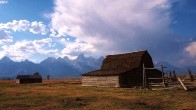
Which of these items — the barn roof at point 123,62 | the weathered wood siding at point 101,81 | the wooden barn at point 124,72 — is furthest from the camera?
the barn roof at point 123,62

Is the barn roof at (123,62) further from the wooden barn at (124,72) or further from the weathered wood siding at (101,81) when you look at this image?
the weathered wood siding at (101,81)

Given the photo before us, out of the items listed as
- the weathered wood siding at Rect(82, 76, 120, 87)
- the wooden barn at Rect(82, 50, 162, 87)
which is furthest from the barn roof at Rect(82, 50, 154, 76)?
the weathered wood siding at Rect(82, 76, 120, 87)

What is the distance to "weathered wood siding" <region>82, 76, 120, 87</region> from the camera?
168 feet

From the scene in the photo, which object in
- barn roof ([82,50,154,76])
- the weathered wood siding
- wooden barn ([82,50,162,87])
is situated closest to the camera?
the weathered wood siding

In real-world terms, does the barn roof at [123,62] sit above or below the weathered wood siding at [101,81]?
above

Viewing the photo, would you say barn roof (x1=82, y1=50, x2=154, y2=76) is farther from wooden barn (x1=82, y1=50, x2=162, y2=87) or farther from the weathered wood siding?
the weathered wood siding

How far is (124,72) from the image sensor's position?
166 ft

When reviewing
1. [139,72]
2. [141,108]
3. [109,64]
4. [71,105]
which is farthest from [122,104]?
[109,64]

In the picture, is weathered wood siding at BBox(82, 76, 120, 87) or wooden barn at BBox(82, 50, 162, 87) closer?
weathered wood siding at BBox(82, 76, 120, 87)

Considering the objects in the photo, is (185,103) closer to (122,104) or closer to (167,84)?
(122,104)

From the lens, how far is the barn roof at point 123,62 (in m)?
53.7

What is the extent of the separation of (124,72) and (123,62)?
6.42 metres

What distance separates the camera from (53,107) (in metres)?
23.9

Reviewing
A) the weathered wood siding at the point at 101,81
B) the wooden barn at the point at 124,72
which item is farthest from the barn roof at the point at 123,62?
the weathered wood siding at the point at 101,81
